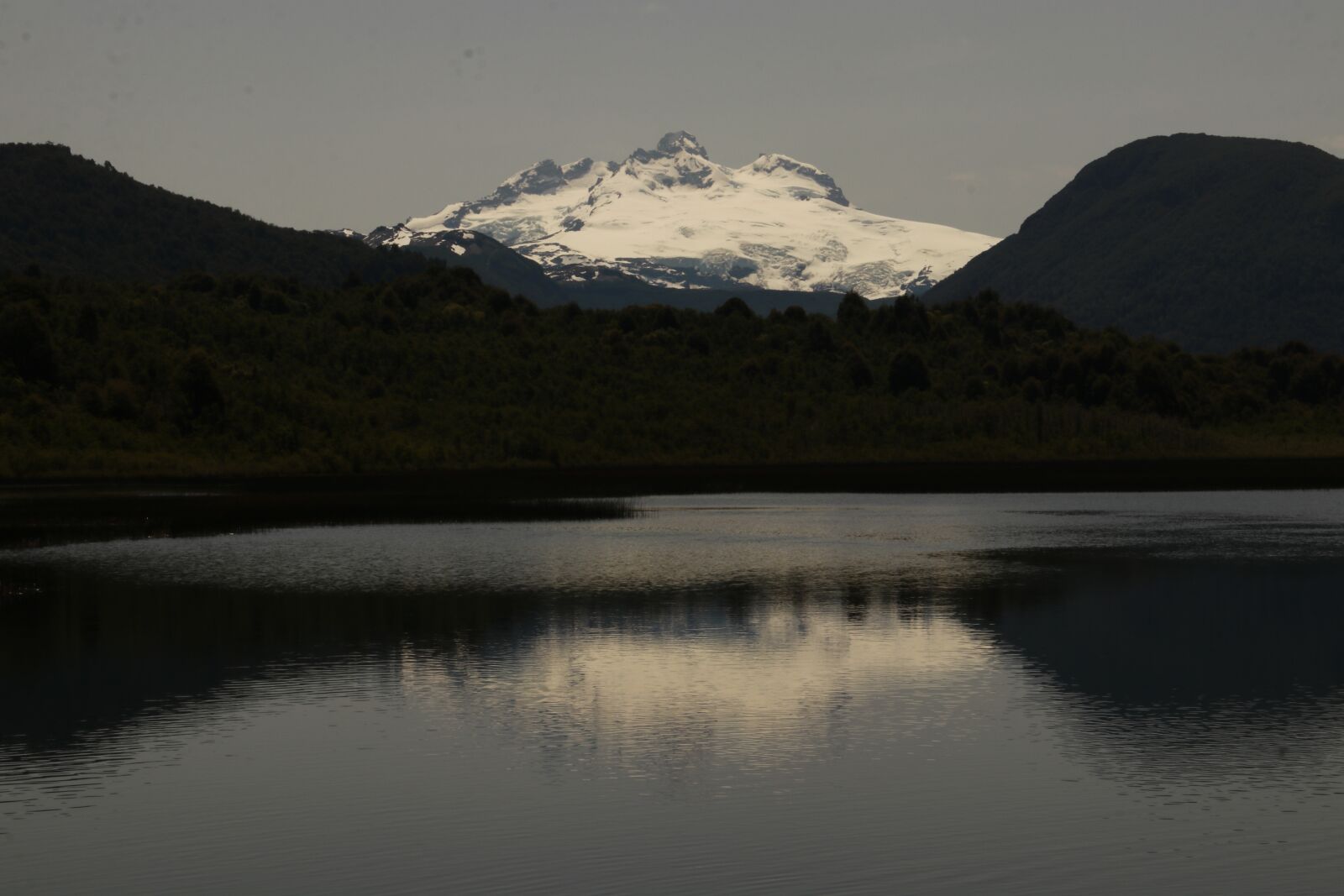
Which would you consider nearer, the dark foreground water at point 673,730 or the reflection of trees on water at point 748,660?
the dark foreground water at point 673,730

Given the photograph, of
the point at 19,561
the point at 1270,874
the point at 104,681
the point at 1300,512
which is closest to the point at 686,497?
the point at 1300,512

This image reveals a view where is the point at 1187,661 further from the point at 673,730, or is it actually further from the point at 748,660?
the point at 673,730

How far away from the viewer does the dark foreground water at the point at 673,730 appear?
26366 mm

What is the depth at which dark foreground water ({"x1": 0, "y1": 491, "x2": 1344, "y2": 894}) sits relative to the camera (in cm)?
2637

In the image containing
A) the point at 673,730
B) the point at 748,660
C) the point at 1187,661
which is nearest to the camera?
the point at 673,730

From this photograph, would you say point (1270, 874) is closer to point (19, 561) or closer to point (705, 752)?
point (705, 752)

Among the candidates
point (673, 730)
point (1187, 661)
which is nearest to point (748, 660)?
point (673, 730)

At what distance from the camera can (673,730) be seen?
36.8 meters

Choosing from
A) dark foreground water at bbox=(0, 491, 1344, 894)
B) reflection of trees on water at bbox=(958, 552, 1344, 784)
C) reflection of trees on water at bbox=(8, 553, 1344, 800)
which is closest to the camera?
dark foreground water at bbox=(0, 491, 1344, 894)

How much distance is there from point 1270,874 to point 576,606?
3785cm

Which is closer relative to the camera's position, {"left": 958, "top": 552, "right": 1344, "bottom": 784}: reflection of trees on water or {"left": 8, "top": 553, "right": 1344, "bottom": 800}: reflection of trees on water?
{"left": 958, "top": 552, "right": 1344, "bottom": 784}: reflection of trees on water

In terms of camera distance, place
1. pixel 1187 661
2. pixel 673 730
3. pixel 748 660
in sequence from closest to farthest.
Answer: pixel 673 730, pixel 748 660, pixel 1187 661

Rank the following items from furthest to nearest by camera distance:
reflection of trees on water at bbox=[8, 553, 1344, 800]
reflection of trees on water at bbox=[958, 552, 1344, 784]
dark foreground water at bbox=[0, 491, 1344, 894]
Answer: reflection of trees on water at bbox=[8, 553, 1344, 800], reflection of trees on water at bbox=[958, 552, 1344, 784], dark foreground water at bbox=[0, 491, 1344, 894]

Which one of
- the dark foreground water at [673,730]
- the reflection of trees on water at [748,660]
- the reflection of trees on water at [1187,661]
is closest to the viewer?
the dark foreground water at [673,730]
